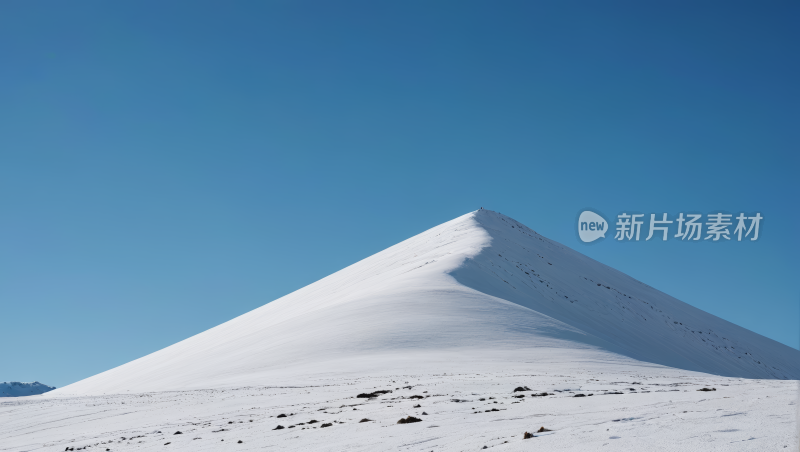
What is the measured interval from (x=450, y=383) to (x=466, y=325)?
8.68 metres

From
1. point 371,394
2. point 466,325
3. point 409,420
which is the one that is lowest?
point 409,420

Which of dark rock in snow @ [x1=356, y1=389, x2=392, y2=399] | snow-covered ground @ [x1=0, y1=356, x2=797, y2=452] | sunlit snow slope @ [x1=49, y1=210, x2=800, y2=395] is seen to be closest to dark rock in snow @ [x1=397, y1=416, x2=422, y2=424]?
snow-covered ground @ [x1=0, y1=356, x2=797, y2=452]

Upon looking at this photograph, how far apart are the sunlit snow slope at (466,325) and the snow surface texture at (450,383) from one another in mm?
133

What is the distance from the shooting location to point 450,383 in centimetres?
1337

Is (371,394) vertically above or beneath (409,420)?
above

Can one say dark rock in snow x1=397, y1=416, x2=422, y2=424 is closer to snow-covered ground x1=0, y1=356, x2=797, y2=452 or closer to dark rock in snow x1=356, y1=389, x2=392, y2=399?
snow-covered ground x1=0, y1=356, x2=797, y2=452

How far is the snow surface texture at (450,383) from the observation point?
7680mm

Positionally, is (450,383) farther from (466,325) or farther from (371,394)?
(466,325)

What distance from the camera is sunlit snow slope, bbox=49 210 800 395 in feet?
64.2

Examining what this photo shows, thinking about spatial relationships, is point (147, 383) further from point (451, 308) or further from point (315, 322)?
point (451, 308)

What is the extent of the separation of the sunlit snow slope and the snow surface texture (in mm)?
133

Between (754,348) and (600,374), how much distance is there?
37.0 meters

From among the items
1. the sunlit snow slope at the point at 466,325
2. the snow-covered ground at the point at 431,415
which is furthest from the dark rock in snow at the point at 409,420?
the sunlit snow slope at the point at 466,325

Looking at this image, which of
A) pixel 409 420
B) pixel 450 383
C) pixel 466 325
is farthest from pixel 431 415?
pixel 466 325
